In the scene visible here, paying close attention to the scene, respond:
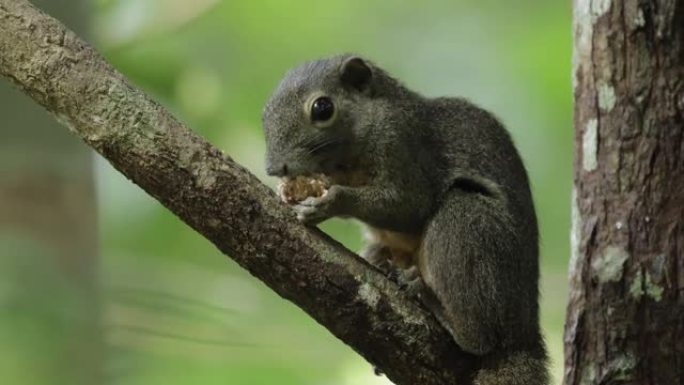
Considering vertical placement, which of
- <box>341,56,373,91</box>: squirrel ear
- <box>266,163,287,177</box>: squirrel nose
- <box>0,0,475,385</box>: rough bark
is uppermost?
<box>341,56,373,91</box>: squirrel ear

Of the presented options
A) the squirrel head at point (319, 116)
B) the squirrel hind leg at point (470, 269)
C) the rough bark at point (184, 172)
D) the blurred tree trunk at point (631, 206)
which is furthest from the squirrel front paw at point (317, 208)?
the blurred tree trunk at point (631, 206)

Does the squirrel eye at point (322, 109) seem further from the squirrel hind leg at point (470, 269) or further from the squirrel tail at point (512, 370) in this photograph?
the squirrel tail at point (512, 370)

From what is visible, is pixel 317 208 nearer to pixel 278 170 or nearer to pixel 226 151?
pixel 278 170

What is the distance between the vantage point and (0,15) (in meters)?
4.22

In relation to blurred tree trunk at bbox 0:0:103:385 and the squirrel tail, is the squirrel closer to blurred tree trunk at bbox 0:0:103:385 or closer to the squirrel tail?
the squirrel tail

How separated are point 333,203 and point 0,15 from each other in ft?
4.49

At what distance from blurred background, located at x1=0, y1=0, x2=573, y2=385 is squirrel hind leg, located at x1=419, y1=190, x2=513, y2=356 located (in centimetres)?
104

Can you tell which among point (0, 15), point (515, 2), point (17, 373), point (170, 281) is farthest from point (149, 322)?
point (515, 2)

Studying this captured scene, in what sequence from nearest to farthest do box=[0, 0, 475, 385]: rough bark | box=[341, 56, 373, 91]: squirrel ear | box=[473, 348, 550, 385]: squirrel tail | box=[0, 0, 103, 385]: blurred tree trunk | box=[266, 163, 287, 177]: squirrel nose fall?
box=[0, 0, 475, 385]: rough bark
box=[0, 0, 103, 385]: blurred tree trunk
box=[473, 348, 550, 385]: squirrel tail
box=[266, 163, 287, 177]: squirrel nose
box=[341, 56, 373, 91]: squirrel ear

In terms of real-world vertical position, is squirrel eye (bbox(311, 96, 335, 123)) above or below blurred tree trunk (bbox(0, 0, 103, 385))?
above

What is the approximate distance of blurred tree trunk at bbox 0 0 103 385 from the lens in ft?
14.2

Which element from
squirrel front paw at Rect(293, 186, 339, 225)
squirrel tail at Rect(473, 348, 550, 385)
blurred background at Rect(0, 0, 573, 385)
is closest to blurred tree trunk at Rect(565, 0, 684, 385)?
squirrel tail at Rect(473, 348, 550, 385)

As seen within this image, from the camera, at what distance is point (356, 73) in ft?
17.7

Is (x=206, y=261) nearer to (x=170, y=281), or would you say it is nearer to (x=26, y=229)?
(x=170, y=281)
